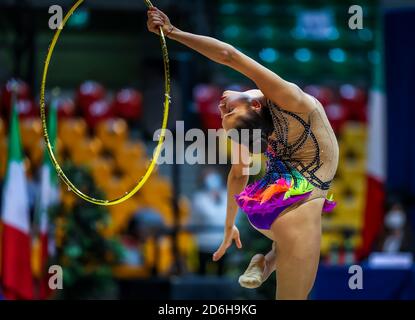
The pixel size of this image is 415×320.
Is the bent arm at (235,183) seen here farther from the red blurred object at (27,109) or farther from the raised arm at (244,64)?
the red blurred object at (27,109)

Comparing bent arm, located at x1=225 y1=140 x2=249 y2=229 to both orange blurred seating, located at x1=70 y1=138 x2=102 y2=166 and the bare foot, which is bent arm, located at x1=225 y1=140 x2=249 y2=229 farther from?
orange blurred seating, located at x1=70 y1=138 x2=102 y2=166

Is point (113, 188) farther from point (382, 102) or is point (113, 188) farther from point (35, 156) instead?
point (382, 102)

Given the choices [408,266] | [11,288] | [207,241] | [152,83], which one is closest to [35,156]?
[152,83]

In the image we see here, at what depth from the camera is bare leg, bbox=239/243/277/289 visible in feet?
14.8

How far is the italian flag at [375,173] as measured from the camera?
8.62 meters

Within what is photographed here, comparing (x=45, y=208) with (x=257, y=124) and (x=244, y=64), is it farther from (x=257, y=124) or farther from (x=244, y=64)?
(x=244, y=64)

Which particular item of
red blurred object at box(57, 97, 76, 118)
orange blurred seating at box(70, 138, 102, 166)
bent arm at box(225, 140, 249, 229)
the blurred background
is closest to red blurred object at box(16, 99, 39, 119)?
the blurred background

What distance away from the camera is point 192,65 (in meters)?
10.4

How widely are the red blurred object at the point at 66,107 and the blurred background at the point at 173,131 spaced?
0.04 m

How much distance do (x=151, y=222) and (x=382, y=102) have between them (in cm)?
230

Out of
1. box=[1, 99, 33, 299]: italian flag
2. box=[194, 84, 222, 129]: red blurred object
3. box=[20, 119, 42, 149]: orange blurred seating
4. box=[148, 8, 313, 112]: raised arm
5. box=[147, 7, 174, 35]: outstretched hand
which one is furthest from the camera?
box=[194, 84, 222, 129]: red blurred object

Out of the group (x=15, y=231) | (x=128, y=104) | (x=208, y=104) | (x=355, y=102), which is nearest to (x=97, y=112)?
(x=128, y=104)

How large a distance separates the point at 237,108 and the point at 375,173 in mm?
4251
